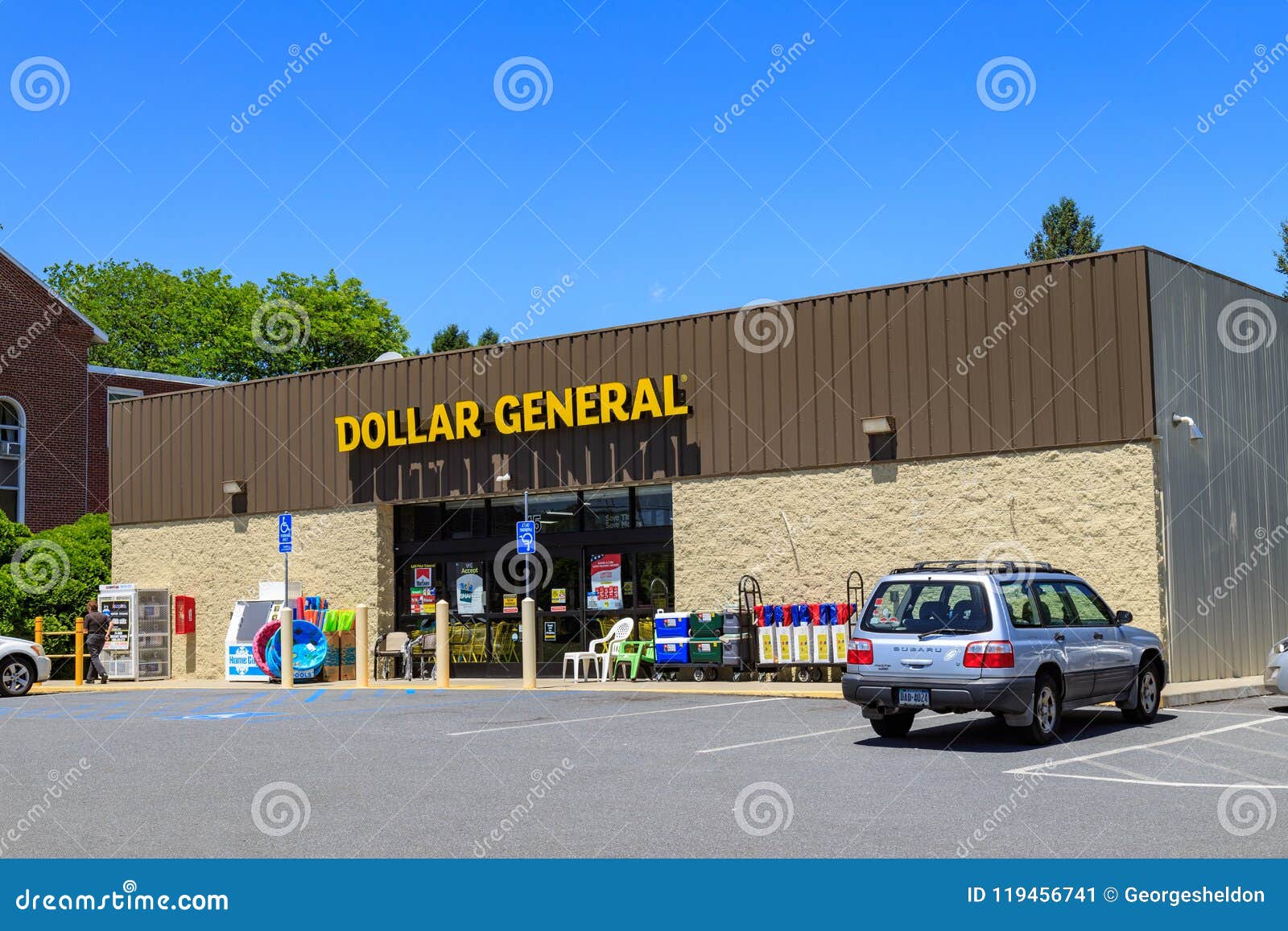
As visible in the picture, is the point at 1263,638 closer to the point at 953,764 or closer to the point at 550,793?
the point at 953,764

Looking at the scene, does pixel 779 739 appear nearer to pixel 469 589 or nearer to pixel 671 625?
pixel 671 625

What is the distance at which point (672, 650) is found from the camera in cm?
2316

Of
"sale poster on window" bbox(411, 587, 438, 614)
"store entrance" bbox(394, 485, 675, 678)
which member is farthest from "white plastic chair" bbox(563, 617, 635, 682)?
"sale poster on window" bbox(411, 587, 438, 614)

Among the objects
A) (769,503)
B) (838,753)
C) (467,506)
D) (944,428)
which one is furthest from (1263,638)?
(467,506)

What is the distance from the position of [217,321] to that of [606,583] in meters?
42.0

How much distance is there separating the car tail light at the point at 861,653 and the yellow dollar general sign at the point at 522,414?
35.3ft

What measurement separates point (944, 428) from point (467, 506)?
1015 centimetres

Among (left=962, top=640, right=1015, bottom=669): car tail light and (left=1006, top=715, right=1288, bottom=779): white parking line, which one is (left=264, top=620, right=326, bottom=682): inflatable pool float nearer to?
(left=962, top=640, right=1015, bottom=669): car tail light

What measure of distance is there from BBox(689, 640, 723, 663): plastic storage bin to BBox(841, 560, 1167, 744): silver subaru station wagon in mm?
8656

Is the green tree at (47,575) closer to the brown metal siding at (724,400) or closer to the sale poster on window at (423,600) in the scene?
the brown metal siding at (724,400)

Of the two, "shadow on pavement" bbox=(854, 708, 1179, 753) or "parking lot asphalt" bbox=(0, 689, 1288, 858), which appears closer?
"parking lot asphalt" bbox=(0, 689, 1288, 858)

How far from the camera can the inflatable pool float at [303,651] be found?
2602 centimetres

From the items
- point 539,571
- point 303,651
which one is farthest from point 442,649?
point 303,651

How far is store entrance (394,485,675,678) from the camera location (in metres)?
25.0
